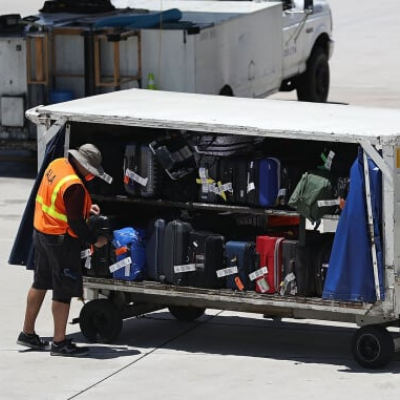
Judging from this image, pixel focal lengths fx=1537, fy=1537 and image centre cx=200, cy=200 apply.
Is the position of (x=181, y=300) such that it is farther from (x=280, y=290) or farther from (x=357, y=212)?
(x=357, y=212)

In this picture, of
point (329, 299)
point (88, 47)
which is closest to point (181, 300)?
point (329, 299)

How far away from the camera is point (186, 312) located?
38.7 ft

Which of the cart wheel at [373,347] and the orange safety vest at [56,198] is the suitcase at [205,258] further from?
the cart wheel at [373,347]

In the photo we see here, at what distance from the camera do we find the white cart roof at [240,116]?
10.1 metres

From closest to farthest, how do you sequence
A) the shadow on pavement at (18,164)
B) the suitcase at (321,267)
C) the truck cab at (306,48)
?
the suitcase at (321,267)
the shadow on pavement at (18,164)
the truck cab at (306,48)

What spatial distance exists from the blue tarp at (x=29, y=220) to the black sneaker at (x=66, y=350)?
0.64 m

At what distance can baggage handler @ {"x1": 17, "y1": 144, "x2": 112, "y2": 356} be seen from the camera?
1045 cm

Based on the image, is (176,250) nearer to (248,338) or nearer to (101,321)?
(101,321)

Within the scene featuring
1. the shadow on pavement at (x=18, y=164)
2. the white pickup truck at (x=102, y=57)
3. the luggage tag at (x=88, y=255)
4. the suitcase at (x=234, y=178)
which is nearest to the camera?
the suitcase at (x=234, y=178)

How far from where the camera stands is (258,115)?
10758 millimetres

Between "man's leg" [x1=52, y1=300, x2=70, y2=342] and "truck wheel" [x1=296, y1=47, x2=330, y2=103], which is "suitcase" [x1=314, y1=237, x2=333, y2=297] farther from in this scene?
"truck wheel" [x1=296, y1=47, x2=330, y2=103]

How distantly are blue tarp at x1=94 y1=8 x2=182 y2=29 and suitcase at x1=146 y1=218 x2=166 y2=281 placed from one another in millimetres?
7166

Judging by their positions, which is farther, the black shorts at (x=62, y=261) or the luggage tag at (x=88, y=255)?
the luggage tag at (x=88, y=255)

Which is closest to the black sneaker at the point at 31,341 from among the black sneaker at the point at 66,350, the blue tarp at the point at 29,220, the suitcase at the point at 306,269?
the black sneaker at the point at 66,350
